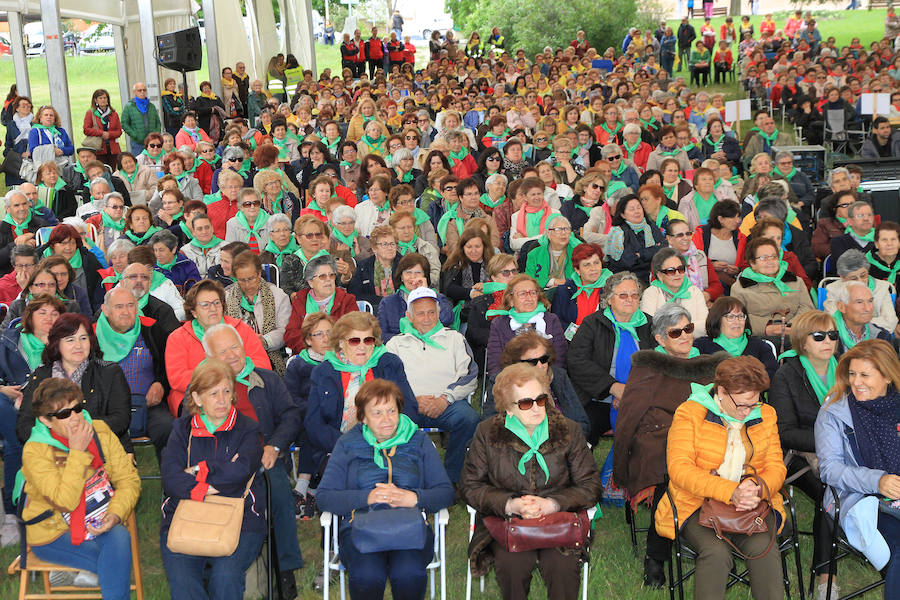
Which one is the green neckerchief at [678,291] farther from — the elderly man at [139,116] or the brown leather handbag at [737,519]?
the elderly man at [139,116]

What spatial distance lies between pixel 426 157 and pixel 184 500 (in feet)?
19.5

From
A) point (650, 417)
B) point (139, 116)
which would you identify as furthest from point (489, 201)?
point (139, 116)

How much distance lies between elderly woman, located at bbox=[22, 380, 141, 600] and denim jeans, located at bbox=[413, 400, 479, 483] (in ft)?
5.74

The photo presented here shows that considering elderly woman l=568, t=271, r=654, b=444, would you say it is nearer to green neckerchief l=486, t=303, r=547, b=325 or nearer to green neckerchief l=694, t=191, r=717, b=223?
green neckerchief l=486, t=303, r=547, b=325

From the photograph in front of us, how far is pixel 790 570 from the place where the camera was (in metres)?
4.54

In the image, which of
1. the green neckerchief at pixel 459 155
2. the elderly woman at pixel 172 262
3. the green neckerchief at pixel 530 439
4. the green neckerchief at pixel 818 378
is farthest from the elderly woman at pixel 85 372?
the green neckerchief at pixel 459 155

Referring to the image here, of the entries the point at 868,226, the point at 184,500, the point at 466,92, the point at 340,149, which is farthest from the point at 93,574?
the point at 466,92

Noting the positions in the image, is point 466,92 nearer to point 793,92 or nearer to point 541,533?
point 793,92

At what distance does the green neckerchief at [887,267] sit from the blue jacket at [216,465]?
4.38 metres

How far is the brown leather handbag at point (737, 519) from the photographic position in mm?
3865

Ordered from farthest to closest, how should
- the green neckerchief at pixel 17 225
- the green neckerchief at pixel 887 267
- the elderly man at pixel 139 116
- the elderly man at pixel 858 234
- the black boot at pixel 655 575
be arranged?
the elderly man at pixel 139 116 → the green neckerchief at pixel 17 225 → the elderly man at pixel 858 234 → the green neckerchief at pixel 887 267 → the black boot at pixel 655 575

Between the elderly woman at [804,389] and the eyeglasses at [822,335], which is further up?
the eyeglasses at [822,335]

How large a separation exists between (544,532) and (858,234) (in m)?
4.39

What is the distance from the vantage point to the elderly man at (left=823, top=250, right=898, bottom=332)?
231 inches
